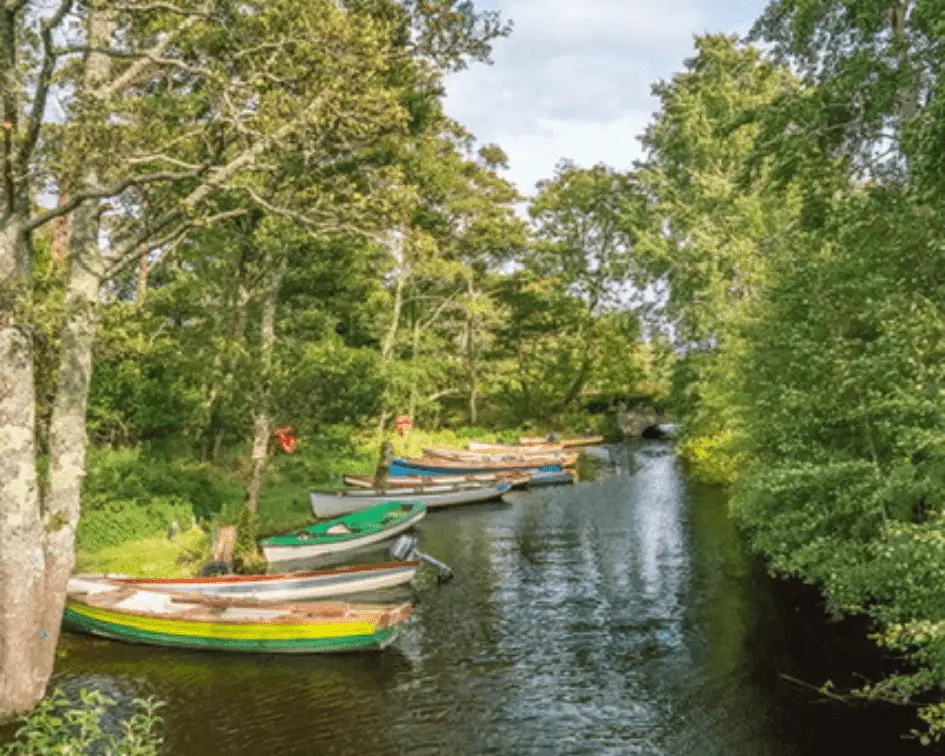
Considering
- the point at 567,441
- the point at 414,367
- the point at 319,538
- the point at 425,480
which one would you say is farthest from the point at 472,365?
the point at 319,538

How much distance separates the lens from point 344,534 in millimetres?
21234

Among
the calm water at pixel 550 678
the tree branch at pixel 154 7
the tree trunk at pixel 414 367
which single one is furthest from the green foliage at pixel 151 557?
the tree trunk at pixel 414 367

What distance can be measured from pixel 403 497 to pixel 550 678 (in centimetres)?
1684

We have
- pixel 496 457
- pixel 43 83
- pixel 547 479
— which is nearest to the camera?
pixel 43 83

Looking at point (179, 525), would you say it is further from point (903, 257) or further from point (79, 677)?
point (903, 257)

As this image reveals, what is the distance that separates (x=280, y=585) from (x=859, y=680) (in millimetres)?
11824

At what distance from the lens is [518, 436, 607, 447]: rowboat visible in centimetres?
4927

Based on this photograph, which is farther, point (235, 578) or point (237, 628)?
point (235, 578)

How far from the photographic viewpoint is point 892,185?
15.1 meters

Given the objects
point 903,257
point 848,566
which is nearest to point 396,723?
point 848,566

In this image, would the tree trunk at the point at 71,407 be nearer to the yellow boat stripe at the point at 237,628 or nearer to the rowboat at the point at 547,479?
the yellow boat stripe at the point at 237,628

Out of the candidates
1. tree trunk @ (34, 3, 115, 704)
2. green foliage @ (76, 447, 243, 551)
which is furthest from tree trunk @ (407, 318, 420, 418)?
tree trunk @ (34, 3, 115, 704)

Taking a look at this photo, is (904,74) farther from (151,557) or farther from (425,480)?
(425,480)

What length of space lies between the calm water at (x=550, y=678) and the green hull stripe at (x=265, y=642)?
24cm
